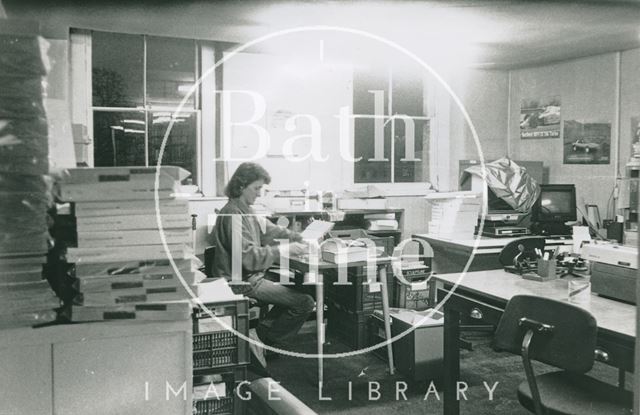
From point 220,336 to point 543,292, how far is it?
1660mm

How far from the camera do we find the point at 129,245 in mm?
1477

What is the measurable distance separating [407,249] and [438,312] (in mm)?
1244

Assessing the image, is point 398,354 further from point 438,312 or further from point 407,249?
point 407,249

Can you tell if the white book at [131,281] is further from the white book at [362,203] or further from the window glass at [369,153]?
the window glass at [369,153]

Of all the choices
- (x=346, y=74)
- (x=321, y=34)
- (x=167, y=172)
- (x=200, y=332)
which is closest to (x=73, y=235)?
(x=167, y=172)

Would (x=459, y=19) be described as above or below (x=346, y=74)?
below

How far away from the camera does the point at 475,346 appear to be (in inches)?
183

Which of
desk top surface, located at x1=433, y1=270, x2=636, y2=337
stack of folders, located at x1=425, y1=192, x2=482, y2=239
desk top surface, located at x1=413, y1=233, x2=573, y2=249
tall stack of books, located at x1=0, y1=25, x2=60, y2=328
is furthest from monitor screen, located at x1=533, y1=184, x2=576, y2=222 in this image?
tall stack of books, located at x1=0, y1=25, x2=60, y2=328

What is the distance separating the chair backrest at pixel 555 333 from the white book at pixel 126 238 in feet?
4.91

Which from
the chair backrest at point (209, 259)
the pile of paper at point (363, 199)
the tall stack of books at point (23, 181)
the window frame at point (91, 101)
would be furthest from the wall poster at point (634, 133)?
the tall stack of books at point (23, 181)

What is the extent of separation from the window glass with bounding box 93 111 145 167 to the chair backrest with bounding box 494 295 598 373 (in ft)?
12.0

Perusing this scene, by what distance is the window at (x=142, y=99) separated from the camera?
197 inches

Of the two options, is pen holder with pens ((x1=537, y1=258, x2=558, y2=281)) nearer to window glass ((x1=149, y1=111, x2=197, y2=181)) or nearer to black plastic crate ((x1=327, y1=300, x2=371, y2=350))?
black plastic crate ((x1=327, y1=300, x2=371, y2=350))

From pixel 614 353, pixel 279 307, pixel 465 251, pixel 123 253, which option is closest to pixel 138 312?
pixel 123 253
